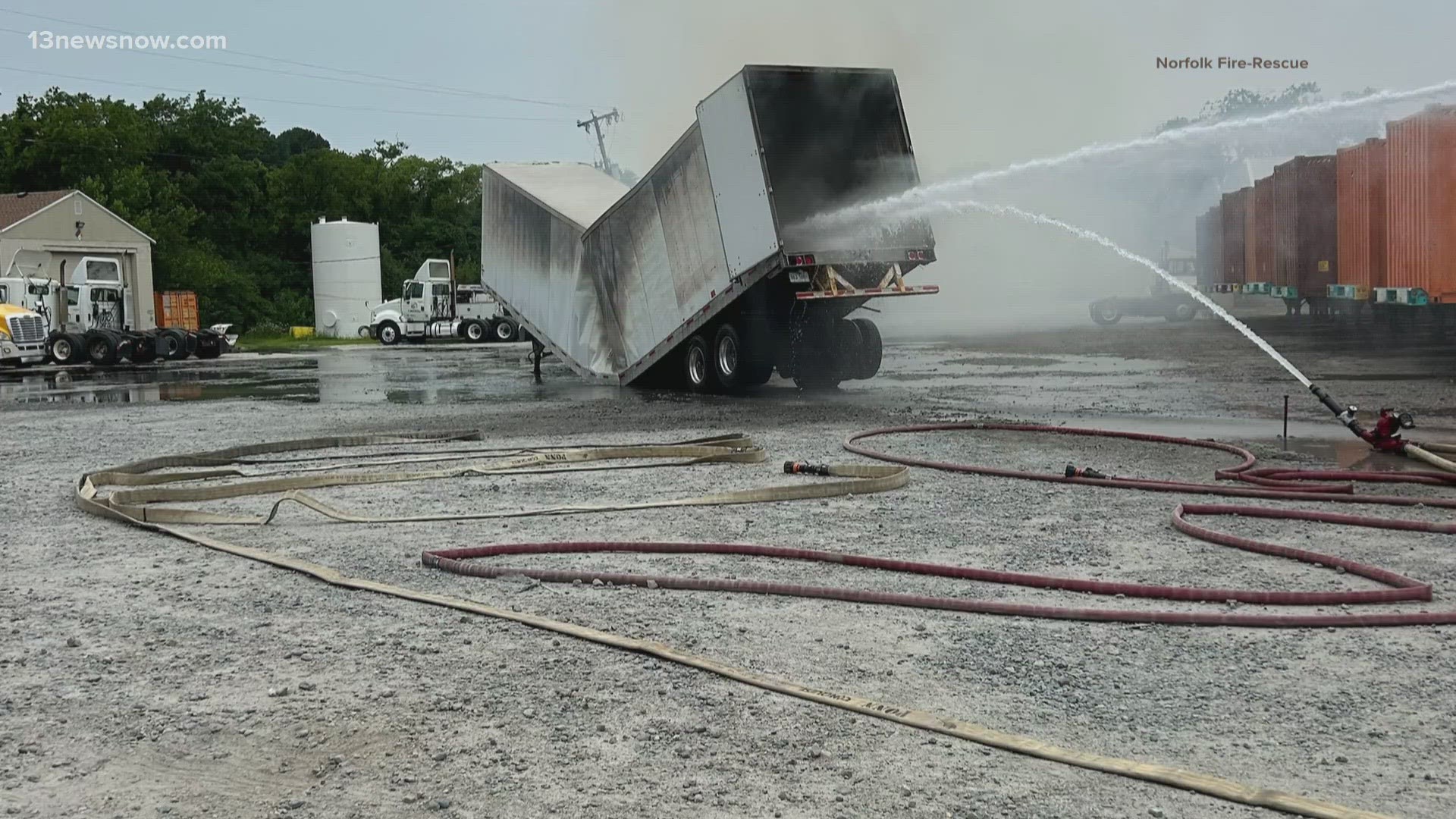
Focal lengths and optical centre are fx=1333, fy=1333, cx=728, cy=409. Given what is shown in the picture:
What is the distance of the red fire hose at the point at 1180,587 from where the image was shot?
5.77 meters

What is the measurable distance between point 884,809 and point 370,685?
219cm

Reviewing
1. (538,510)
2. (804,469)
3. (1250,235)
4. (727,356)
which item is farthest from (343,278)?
(538,510)

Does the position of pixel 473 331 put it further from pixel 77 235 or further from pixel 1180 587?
pixel 1180 587

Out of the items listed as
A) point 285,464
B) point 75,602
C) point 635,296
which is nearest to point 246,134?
point 635,296

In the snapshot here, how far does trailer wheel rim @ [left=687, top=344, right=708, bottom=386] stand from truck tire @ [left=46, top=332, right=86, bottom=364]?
22269 millimetres

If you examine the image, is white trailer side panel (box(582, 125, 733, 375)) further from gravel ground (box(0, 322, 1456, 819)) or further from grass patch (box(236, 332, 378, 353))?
grass patch (box(236, 332, 378, 353))

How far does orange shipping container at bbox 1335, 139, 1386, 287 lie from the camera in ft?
79.9

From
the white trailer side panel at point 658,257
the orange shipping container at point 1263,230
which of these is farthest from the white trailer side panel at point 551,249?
the orange shipping container at point 1263,230

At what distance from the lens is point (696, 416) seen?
16.4 m

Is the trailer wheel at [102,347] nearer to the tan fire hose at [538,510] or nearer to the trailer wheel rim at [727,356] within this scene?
the trailer wheel rim at [727,356]

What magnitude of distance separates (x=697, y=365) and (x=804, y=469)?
31.9ft

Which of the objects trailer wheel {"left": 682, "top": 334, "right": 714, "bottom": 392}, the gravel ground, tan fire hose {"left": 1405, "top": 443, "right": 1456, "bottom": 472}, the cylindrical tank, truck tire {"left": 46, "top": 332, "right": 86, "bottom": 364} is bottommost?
the gravel ground

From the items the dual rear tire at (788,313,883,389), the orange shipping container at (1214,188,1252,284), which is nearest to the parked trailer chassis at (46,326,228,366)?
the dual rear tire at (788,313,883,389)

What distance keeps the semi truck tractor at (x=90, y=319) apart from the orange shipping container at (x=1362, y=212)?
96.8 feet
